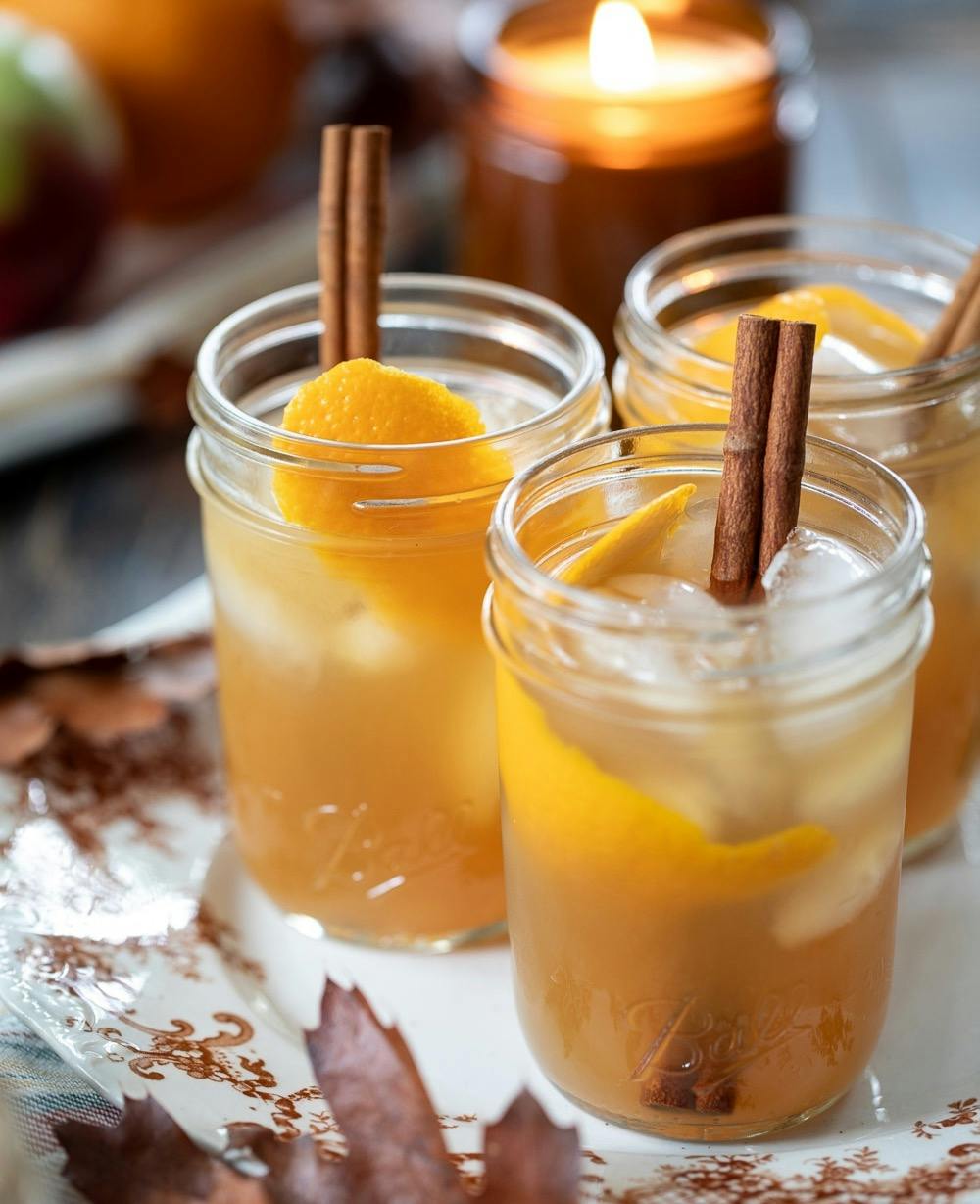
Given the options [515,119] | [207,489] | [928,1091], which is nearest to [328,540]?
[207,489]

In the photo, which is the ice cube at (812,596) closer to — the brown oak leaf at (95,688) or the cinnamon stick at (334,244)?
the cinnamon stick at (334,244)

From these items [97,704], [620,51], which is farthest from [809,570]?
[620,51]

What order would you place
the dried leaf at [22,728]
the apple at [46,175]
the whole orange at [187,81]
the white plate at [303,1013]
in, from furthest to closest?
the whole orange at [187,81] → the apple at [46,175] → the dried leaf at [22,728] → the white plate at [303,1013]

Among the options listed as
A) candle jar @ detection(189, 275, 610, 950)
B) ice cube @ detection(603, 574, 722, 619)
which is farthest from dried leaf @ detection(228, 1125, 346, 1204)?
ice cube @ detection(603, 574, 722, 619)

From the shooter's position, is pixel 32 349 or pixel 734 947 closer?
pixel 734 947

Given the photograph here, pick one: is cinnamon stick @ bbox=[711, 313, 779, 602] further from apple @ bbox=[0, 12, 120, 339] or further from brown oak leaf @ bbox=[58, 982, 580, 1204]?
apple @ bbox=[0, 12, 120, 339]

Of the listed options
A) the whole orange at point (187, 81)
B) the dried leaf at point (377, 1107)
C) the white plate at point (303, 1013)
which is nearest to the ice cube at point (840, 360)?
the white plate at point (303, 1013)

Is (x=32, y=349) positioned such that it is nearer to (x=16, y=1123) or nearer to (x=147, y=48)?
(x=147, y=48)
